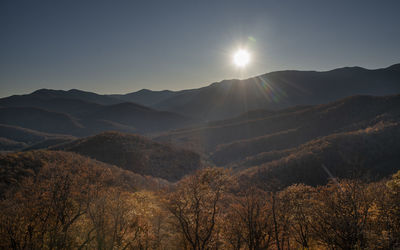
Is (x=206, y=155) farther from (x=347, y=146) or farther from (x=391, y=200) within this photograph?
(x=391, y=200)

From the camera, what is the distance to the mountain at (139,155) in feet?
179

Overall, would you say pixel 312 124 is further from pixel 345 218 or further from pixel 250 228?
pixel 345 218

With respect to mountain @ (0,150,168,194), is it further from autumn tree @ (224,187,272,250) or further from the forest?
autumn tree @ (224,187,272,250)

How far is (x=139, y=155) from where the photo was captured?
5831 cm

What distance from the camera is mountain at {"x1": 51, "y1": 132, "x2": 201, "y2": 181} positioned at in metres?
54.6

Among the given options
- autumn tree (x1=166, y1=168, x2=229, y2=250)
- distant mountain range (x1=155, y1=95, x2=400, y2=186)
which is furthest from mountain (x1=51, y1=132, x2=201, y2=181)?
autumn tree (x1=166, y1=168, x2=229, y2=250)

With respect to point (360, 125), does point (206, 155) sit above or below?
below

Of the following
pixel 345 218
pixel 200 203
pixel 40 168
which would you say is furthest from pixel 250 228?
pixel 40 168

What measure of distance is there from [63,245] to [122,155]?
45.1 meters

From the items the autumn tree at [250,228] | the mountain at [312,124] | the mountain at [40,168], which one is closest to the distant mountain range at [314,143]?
the mountain at [312,124]

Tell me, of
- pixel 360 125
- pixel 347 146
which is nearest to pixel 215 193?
pixel 347 146

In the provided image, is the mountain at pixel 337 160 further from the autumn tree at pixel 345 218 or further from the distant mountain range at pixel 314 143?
the autumn tree at pixel 345 218

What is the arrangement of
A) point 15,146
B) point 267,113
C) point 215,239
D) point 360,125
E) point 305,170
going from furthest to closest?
point 267,113, point 15,146, point 360,125, point 305,170, point 215,239

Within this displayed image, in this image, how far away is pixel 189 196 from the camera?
14.2 m
